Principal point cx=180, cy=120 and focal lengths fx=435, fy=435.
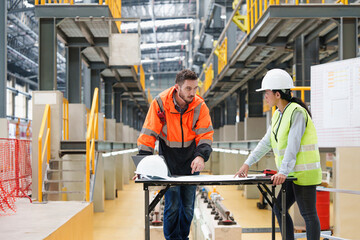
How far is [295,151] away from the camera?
3.81m

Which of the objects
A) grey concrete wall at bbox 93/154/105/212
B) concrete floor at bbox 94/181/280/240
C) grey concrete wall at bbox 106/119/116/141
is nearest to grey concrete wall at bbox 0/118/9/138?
grey concrete wall at bbox 93/154/105/212

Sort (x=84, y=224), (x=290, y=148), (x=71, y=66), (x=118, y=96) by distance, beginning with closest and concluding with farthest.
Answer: (x=290, y=148)
(x=84, y=224)
(x=71, y=66)
(x=118, y=96)

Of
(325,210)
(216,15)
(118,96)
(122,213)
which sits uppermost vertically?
(216,15)

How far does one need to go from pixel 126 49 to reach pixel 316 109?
227 inches

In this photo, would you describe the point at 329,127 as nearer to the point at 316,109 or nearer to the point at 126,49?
the point at 316,109

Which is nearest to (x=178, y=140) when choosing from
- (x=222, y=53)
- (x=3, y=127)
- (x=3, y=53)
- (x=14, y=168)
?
(x=14, y=168)

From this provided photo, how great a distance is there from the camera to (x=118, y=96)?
75.4ft

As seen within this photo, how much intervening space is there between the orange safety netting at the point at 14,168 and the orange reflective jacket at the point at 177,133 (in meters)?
4.31

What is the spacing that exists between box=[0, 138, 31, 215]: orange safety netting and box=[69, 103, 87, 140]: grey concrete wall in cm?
198

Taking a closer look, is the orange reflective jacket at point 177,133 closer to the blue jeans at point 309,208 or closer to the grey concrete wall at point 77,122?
the blue jeans at point 309,208

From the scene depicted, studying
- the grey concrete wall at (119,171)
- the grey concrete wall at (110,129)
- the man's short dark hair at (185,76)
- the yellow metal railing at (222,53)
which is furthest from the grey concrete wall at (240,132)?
the man's short dark hair at (185,76)

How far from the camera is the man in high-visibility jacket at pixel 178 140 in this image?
4012mm

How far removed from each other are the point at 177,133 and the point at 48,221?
2.92 meters

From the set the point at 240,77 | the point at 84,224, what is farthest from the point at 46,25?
the point at 240,77
